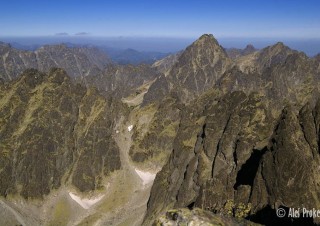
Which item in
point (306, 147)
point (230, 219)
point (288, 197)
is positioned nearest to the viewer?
point (230, 219)

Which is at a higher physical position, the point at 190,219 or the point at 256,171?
the point at 190,219

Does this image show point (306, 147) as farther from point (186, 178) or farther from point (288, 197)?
point (186, 178)

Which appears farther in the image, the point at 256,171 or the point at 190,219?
the point at 256,171

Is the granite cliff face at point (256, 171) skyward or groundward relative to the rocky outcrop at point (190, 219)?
groundward

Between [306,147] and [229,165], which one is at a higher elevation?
[306,147]

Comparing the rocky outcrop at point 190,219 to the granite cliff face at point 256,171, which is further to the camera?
the granite cliff face at point 256,171

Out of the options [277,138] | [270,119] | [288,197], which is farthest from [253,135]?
[288,197]

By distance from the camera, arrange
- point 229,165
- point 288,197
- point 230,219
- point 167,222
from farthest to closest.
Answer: point 229,165, point 288,197, point 230,219, point 167,222

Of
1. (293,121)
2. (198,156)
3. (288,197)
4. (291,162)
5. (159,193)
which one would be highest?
(293,121)

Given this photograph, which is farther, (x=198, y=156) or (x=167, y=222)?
(x=198, y=156)

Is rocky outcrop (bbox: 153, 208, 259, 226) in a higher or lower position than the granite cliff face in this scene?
higher

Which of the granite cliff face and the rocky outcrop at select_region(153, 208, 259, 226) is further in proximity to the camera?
the granite cliff face
